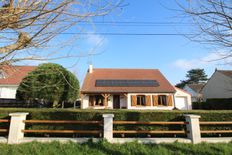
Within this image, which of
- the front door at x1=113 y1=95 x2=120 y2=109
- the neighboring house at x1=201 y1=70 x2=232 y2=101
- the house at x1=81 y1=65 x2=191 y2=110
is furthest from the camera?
the neighboring house at x1=201 y1=70 x2=232 y2=101

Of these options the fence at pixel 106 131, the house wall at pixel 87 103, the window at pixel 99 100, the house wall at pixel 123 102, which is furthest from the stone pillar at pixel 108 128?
the house wall at pixel 123 102

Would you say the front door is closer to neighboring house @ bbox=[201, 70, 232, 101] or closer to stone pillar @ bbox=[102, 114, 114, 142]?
neighboring house @ bbox=[201, 70, 232, 101]

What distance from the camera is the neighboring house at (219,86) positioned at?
75.9 feet

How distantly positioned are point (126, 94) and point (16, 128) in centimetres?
1488

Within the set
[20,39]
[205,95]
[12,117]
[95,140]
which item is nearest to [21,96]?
[12,117]

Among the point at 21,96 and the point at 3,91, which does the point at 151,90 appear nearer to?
the point at 21,96

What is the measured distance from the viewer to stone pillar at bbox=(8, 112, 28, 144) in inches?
216

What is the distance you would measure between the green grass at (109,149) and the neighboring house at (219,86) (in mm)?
20051

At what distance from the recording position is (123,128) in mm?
6199

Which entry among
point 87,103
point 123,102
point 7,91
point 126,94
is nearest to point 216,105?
point 126,94

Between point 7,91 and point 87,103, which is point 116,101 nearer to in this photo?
point 87,103

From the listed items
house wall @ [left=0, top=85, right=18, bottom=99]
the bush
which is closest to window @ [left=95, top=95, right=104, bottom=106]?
house wall @ [left=0, top=85, right=18, bottom=99]

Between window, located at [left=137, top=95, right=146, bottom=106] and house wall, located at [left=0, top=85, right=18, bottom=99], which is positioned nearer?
window, located at [left=137, top=95, right=146, bottom=106]

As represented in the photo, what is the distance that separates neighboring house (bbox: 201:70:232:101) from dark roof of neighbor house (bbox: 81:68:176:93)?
8.06 m
